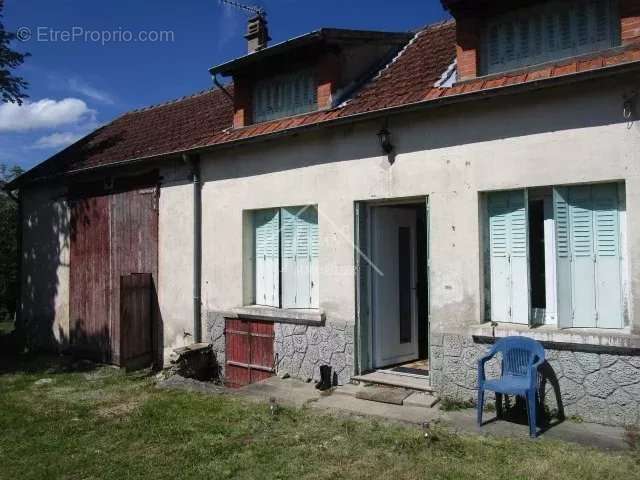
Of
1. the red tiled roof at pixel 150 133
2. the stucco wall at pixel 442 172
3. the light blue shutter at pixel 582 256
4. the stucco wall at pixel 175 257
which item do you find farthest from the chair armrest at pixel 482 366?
the red tiled roof at pixel 150 133

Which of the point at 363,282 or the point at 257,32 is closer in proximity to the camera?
the point at 363,282

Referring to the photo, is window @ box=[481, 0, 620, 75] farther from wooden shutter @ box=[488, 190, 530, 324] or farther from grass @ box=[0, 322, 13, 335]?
grass @ box=[0, 322, 13, 335]

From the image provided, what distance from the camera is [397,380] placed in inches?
291

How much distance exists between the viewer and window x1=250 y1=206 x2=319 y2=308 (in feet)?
27.8

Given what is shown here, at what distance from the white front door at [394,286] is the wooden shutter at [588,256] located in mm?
2590

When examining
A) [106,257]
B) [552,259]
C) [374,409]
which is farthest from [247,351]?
[552,259]

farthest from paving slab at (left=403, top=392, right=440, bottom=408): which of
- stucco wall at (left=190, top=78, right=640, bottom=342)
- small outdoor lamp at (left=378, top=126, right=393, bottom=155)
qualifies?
small outdoor lamp at (left=378, top=126, right=393, bottom=155)

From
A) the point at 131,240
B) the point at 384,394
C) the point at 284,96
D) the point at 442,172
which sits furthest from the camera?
the point at 131,240

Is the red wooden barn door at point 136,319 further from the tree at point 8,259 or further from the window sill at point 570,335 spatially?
the tree at point 8,259

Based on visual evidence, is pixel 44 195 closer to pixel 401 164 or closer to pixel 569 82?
pixel 401 164

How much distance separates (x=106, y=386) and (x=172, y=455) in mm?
3920

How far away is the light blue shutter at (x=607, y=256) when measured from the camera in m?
5.82

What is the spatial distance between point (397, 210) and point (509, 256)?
217 cm

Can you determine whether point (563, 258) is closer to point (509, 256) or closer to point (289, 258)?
point (509, 256)
